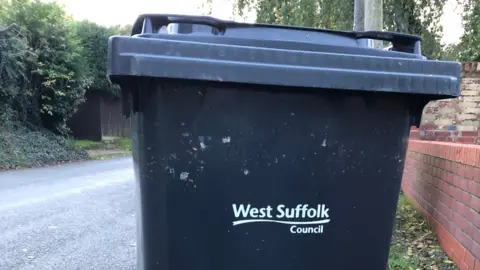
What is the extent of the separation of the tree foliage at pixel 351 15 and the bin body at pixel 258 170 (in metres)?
7.92

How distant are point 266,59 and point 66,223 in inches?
197

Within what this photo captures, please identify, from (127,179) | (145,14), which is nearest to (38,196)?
(127,179)

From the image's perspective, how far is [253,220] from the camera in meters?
1.79

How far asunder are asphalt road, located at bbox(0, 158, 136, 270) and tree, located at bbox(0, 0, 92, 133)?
6.03 metres

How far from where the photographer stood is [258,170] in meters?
1.79

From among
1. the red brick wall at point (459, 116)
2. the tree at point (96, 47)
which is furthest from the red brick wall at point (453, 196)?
the tree at point (96, 47)

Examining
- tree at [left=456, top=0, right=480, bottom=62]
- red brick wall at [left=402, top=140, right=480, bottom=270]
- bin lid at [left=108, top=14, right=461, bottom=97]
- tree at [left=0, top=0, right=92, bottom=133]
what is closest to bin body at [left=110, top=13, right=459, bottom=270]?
bin lid at [left=108, top=14, right=461, bottom=97]

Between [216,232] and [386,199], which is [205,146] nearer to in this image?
[216,232]

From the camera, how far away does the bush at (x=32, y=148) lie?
43.4 feet

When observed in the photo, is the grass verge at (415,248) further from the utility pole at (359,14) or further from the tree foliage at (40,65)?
the tree foliage at (40,65)

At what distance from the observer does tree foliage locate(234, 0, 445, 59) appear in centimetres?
948

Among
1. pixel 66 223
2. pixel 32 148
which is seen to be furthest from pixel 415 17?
pixel 32 148

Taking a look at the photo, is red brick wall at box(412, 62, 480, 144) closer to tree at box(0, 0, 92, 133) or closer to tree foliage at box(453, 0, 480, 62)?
tree foliage at box(453, 0, 480, 62)

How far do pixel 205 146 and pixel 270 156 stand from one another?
10.0 inches
